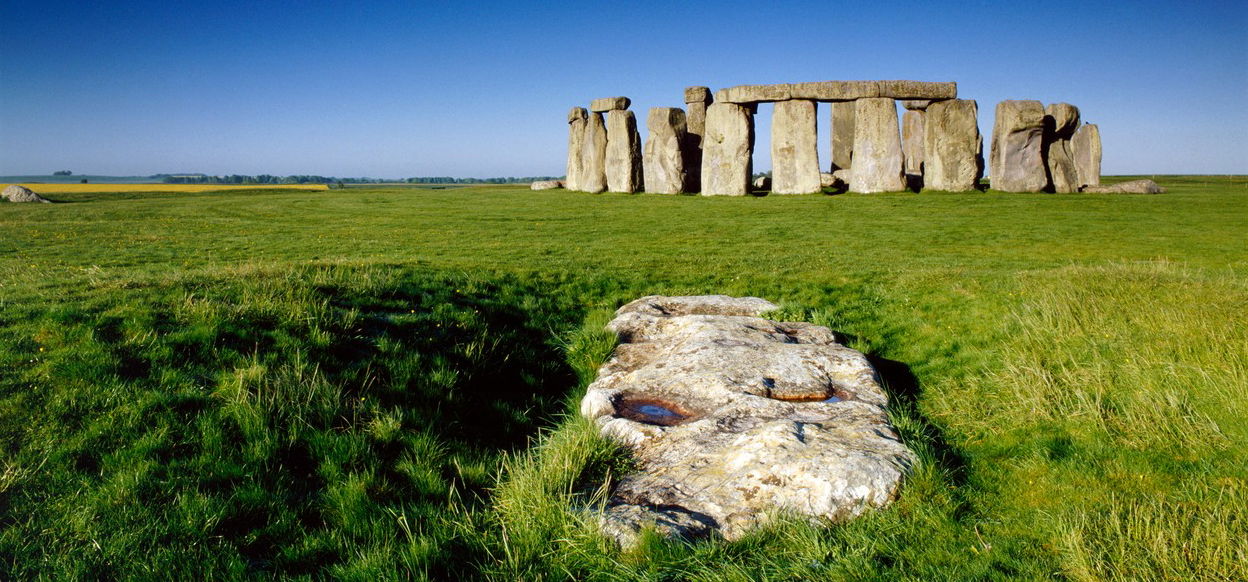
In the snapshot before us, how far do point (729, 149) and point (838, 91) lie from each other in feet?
13.2

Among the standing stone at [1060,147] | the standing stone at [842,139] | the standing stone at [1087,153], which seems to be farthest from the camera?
the standing stone at [842,139]

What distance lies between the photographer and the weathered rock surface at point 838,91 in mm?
24391

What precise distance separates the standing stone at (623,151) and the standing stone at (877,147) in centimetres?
825

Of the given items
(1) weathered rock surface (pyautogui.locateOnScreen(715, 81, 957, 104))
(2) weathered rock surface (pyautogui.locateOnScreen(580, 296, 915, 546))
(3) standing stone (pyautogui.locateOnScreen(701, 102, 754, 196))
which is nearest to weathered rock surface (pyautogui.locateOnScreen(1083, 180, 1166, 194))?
(1) weathered rock surface (pyautogui.locateOnScreen(715, 81, 957, 104))

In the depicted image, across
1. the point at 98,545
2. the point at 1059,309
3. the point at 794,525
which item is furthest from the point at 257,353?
the point at 1059,309

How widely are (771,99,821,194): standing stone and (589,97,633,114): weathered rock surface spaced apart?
20.8 feet

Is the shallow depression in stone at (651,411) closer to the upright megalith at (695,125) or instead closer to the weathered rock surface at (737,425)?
the weathered rock surface at (737,425)

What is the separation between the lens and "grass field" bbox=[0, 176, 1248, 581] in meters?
4.15

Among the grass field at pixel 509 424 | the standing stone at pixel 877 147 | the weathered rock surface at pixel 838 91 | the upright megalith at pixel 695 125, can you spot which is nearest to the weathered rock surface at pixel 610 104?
the upright megalith at pixel 695 125

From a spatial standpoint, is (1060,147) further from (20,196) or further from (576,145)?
(20,196)

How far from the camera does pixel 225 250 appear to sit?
47.1 ft

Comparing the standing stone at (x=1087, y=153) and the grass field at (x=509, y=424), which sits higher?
the standing stone at (x=1087, y=153)

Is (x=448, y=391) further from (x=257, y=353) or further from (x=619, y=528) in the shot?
(x=619, y=528)

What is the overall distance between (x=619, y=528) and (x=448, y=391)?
2.78 m
